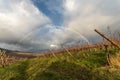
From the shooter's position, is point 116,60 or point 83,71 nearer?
point 83,71

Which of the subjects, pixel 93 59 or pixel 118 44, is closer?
pixel 118 44

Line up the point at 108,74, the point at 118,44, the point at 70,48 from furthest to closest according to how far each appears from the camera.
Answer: the point at 70,48
the point at 108,74
the point at 118,44

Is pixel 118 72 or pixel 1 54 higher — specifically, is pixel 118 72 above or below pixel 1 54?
below

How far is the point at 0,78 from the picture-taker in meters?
34.0

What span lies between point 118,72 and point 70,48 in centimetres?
2314

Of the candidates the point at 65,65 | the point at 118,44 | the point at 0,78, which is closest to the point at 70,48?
the point at 0,78

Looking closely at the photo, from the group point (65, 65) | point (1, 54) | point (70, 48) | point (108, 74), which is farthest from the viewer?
point (1, 54)

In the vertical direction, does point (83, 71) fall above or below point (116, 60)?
below

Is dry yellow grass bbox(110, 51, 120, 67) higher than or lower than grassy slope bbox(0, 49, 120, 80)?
higher

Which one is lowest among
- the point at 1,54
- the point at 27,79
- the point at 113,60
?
the point at 27,79

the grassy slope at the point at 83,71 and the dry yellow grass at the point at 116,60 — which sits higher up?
the dry yellow grass at the point at 116,60

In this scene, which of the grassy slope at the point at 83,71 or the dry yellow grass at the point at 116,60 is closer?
the grassy slope at the point at 83,71

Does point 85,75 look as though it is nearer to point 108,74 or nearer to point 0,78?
point 108,74

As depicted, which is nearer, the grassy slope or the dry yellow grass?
the grassy slope
